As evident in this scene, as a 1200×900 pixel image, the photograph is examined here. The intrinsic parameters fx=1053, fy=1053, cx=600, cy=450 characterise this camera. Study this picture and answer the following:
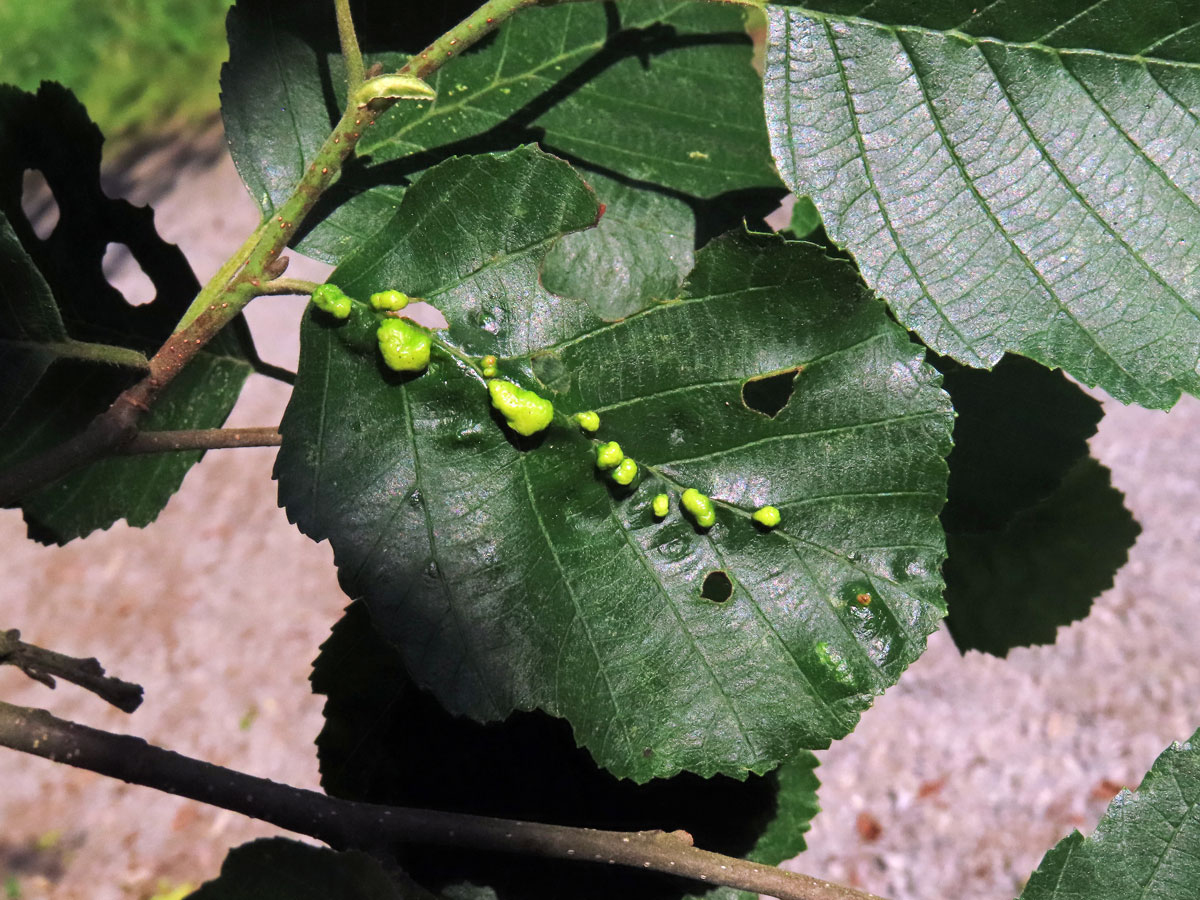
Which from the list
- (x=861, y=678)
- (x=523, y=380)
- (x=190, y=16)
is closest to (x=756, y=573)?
(x=861, y=678)

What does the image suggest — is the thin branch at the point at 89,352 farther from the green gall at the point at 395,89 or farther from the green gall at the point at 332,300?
the green gall at the point at 395,89

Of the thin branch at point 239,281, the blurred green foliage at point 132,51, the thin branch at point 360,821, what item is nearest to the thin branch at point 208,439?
the thin branch at point 239,281

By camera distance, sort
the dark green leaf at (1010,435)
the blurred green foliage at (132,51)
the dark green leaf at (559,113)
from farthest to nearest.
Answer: the blurred green foliage at (132,51)
the dark green leaf at (1010,435)
the dark green leaf at (559,113)

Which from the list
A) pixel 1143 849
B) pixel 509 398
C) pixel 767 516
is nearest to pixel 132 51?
pixel 509 398

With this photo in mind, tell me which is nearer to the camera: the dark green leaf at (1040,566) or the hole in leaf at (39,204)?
the dark green leaf at (1040,566)

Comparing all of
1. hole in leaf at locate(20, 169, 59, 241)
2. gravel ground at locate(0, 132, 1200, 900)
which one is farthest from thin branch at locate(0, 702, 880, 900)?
Result: hole in leaf at locate(20, 169, 59, 241)
